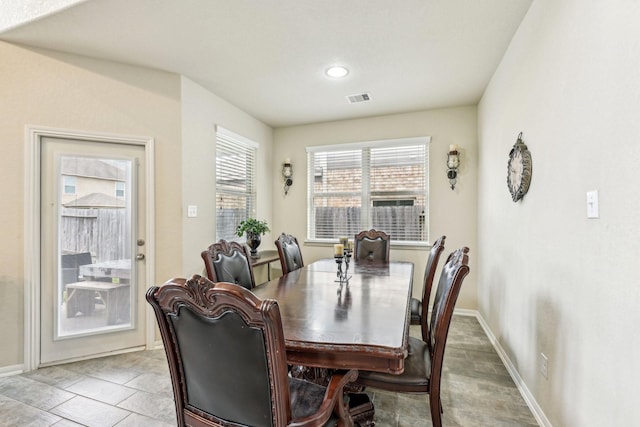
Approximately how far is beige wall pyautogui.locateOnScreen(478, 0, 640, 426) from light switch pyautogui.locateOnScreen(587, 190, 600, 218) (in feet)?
0.10

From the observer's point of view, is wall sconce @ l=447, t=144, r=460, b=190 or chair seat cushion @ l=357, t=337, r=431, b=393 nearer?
chair seat cushion @ l=357, t=337, r=431, b=393

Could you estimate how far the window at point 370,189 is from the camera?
13.9 feet

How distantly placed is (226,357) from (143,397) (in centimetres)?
170

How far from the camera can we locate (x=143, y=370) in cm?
256

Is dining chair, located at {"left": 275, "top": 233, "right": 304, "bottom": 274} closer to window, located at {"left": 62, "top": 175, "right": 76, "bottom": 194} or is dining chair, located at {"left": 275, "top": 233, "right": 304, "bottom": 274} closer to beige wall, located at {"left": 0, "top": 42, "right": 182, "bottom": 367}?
beige wall, located at {"left": 0, "top": 42, "right": 182, "bottom": 367}

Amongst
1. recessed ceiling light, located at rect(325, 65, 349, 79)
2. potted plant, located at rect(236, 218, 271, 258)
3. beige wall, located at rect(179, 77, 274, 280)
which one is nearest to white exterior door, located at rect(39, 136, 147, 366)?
beige wall, located at rect(179, 77, 274, 280)

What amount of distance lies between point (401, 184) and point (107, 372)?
384cm

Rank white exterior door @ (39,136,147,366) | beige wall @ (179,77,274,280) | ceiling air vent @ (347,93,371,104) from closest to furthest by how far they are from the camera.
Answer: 1. white exterior door @ (39,136,147,366)
2. beige wall @ (179,77,274,280)
3. ceiling air vent @ (347,93,371,104)

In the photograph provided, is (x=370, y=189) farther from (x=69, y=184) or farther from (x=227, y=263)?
(x=69, y=184)

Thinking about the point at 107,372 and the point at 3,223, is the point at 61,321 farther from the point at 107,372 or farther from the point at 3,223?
the point at 3,223

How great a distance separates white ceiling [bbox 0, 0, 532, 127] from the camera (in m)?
2.12

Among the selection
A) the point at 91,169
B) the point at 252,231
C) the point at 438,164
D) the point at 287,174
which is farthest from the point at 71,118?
the point at 438,164

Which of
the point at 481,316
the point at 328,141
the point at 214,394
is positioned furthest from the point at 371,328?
the point at 328,141

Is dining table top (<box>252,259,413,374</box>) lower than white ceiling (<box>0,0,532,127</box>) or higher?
lower
